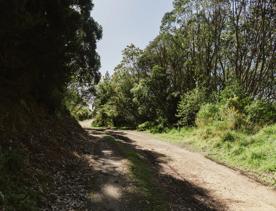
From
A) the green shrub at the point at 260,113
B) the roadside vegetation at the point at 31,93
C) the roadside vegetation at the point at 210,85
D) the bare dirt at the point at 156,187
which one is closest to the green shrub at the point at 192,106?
the roadside vegetation at the point at 210,85

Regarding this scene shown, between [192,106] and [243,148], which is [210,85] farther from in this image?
[243,148]

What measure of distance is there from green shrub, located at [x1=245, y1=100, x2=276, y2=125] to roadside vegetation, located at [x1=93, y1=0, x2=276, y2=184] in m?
0.05

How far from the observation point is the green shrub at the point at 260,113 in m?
17.8

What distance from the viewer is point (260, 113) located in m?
18.4

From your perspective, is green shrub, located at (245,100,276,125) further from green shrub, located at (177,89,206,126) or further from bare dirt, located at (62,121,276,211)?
green shrub, located at (177,89,206,126)

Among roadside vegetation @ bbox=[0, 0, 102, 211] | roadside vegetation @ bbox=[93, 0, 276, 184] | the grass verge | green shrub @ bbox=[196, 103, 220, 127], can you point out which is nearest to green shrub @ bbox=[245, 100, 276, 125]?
roadside vegetation @ bbox=[93, 0, 276, 184]

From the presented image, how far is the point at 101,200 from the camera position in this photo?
778 cm

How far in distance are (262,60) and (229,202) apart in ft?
55.0

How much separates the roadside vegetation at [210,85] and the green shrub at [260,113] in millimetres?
52

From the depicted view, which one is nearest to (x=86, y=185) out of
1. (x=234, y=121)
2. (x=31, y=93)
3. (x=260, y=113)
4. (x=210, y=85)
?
(x=31, y=93)

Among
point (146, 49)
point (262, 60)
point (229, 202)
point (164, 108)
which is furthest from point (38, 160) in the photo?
point (146, 49)

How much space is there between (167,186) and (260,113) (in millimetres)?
10635

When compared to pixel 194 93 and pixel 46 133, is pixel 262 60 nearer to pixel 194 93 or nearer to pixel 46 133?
pixel 194 93

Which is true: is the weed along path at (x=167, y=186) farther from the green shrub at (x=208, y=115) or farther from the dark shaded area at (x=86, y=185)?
the green shrub at (x=208, y=115)
